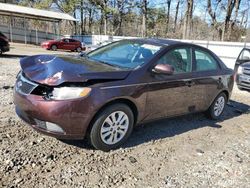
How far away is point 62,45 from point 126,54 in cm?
2426

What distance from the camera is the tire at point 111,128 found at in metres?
3.99

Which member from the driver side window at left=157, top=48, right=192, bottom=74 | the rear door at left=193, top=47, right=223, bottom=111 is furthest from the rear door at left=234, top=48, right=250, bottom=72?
the driver side window at left=157, top=48, right=192, bottom=74

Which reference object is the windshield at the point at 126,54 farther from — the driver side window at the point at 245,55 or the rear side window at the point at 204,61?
the driver side window at the point at 245,55

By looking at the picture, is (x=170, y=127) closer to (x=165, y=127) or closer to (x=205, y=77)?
(x=165, y=127)

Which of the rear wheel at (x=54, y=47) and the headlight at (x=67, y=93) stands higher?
the headlight at (x=67, y=93)

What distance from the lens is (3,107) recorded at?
5.63 metres

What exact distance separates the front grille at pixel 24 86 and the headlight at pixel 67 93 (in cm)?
33

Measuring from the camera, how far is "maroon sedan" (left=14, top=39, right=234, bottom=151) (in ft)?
12.2

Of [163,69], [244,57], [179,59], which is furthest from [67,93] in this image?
[244,57]

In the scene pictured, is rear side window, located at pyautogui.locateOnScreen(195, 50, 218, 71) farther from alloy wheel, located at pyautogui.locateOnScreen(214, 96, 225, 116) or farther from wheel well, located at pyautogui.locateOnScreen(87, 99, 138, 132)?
wheel well, located at pyautogui.locateOnScreen(87, 99, 138, 132)

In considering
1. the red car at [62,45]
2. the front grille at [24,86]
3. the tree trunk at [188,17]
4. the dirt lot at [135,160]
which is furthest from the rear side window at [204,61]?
the tree trunk at [188,17]

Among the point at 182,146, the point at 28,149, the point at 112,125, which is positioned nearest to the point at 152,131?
the point at 182,146

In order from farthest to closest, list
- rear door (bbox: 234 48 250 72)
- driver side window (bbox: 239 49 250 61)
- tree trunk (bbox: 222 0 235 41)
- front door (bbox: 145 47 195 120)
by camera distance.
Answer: tree trunk (bbox: 222 0 235 41), driver side window (bbox: 239 49 250 61), rear door (bbox: 234 48 250 72), front door (bbox: 145 47 195 120)

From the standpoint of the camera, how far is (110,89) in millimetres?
3963
